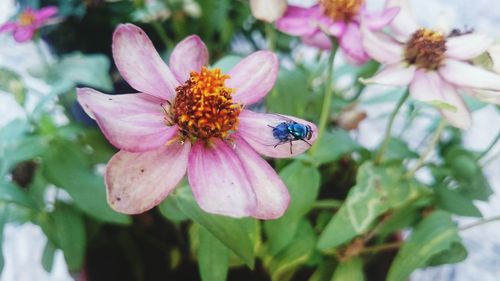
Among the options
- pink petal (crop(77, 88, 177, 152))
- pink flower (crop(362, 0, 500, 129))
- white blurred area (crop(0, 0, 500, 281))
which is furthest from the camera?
white blurred area (crop(0, 0, 500, 281))

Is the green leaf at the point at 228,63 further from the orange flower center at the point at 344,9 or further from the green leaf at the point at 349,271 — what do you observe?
the green leaf at the point at 349,271

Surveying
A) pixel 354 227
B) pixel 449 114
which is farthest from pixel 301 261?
pixel 449 114

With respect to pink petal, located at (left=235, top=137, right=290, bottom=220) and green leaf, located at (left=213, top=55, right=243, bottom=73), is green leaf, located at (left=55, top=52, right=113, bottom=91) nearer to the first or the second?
green leaf, located at (left=213, top=55, right=243, bottom=73)

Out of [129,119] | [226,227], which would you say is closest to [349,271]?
[226,227]

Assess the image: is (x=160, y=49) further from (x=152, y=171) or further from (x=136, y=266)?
(x=152, y=171)

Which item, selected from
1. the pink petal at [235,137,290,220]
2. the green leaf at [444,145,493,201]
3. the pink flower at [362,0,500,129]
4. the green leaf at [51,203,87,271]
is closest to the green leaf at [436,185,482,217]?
the green leaf at [444,145,493,201]

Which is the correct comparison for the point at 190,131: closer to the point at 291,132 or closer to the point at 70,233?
the point at 291,132
